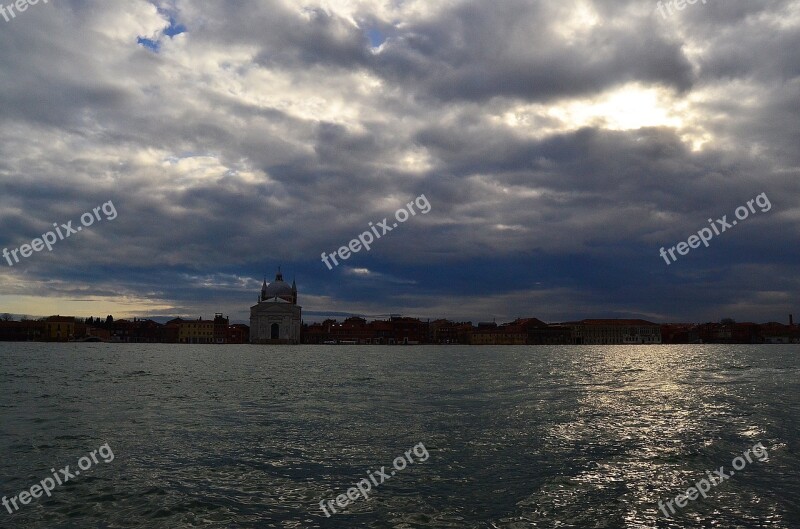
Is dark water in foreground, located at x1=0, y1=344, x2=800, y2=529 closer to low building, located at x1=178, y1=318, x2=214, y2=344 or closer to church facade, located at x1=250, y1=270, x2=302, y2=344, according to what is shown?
church facade, located at x1=250, y1=270, x2=302, y2=344

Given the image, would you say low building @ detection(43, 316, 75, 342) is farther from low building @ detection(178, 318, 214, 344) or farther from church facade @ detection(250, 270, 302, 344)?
church facade @ detection(250, 270, 302, 344)

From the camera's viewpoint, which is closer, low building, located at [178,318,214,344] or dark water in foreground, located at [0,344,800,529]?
dark water in foreground, located at [0,344,800,529]

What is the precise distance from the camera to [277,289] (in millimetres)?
199625

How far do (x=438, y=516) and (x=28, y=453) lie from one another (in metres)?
9.54

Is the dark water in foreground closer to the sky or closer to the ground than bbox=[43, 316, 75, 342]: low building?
closer to the ground

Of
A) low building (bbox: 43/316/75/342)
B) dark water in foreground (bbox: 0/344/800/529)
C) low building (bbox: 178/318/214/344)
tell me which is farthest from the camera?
low building (bbox: 178/318/214/344)

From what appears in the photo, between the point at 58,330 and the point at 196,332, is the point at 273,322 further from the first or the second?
the point at 58,330

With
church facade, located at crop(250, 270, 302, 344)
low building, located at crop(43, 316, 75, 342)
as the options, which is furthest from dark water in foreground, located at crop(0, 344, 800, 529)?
low building, located at crop(43, 316, 75, 342)

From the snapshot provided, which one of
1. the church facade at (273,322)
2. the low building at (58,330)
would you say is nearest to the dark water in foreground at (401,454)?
the church facade at (273,322)

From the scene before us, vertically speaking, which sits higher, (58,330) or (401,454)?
(58,330)

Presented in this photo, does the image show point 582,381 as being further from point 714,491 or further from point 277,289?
point 277,289

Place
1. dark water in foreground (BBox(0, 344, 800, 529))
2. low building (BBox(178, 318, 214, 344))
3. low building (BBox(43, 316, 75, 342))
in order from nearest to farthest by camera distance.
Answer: dark water in foreground (BBox(0, 344, 800, 529)), low building (BBox(43, 316, 75, 342)), low building (BBox(178, 318, 214, 344))

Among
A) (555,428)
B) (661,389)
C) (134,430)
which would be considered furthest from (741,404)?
(134,430)

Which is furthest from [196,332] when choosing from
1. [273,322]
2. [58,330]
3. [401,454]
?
[401,454]
